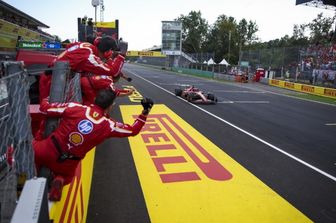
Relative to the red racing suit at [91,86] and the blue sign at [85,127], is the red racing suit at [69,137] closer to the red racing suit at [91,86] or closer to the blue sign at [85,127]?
the blue sign at [85,127]

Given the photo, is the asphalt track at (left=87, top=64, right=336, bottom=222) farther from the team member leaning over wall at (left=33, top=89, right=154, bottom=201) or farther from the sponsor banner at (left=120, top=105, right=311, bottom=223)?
the team member leaning over wall at (left=33, top=89, right=154, bottom=201)

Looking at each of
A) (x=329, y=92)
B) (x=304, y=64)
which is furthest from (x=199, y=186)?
(x=304, y=64)

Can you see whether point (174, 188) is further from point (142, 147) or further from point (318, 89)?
point (318, 89)

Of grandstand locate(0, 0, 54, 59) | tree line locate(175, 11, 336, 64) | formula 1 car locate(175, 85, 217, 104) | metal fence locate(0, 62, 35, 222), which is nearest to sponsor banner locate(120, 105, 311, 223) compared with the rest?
metal fence locate(0, 62, 35, 222)

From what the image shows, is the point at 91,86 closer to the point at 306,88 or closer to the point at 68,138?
the point at 68,138

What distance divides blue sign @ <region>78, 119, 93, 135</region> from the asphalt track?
51.7 inches

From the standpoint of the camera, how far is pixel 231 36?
8275 cm

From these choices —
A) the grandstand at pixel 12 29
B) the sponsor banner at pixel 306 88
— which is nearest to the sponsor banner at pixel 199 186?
the grandstand at pixel 12 29

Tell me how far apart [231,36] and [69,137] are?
83.0 meters

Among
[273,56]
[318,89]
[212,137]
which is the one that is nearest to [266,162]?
[212,137]

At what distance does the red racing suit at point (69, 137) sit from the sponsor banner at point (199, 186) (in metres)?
1.35

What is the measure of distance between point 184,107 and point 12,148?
11228mm

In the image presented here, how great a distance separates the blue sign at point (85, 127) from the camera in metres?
3.26

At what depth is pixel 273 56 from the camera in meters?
33.5
